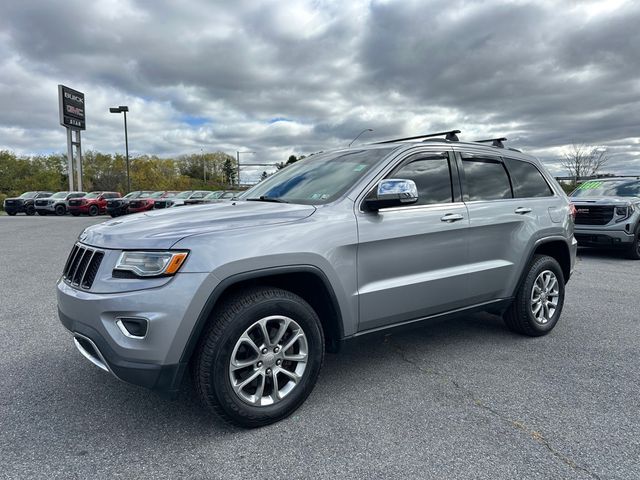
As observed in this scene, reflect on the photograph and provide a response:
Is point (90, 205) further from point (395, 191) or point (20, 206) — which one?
point (395, 191)

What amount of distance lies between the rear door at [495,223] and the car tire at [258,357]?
1.62 metres

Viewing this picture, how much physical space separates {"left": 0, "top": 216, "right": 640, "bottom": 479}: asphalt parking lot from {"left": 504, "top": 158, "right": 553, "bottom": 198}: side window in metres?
1.40

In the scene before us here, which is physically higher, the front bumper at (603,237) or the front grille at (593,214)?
the front grille at (593,214)

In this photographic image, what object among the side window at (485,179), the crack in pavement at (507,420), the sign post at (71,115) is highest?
the sign post at (71,115)

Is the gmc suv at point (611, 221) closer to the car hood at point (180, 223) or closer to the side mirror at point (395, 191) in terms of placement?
the side mirror at point (395, 191)

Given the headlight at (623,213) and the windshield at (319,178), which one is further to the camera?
the headlight at (623,213)

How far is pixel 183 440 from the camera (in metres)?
2.62

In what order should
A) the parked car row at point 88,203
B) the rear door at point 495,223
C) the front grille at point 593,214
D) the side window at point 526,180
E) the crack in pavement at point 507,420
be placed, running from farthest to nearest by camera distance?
the parked car row at point 88,203
the front grille at point 593,214
the side window at point 526,180
the rear door at point 495,223
the crack in pavement at point 507,420

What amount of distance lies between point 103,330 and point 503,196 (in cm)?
341

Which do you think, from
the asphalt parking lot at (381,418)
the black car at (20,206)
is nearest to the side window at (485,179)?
the asphalt parking lot at (381,418)

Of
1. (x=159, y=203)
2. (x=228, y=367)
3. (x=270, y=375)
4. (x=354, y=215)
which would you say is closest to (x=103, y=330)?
(x=228, y=367)

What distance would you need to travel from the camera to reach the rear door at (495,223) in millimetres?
3752

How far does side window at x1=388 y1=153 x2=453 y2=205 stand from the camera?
137 inches

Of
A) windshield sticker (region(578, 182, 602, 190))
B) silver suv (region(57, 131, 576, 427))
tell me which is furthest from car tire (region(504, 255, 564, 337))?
windshield sticker (region(578, 182, 602, 190))
